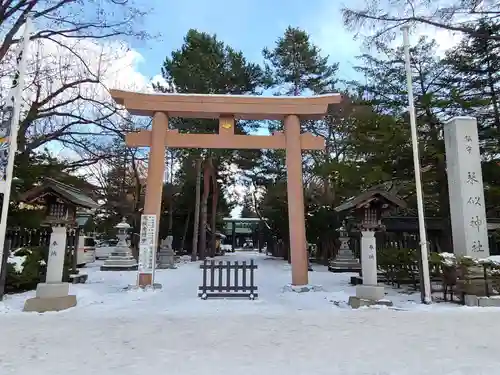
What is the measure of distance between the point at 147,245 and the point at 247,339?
5.94 m

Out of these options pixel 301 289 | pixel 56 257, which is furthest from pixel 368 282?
pixel 56 257

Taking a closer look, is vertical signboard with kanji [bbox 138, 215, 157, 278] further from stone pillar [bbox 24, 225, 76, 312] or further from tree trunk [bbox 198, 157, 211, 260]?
tree trunk [bbox 198, 157, 211, 260]

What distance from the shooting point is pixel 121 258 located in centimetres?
1825

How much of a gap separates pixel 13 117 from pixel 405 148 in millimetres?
11456

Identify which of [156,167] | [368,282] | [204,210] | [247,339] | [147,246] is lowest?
[247,339]

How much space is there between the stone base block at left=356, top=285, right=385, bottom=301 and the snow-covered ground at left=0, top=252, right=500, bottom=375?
523mm

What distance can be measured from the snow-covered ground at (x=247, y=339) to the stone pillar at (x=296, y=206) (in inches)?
86.3

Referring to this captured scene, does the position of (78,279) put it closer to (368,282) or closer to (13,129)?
(13,129)

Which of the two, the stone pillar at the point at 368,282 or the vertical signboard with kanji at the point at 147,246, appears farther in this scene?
the vertical signboard with kanji at the point at 147,246

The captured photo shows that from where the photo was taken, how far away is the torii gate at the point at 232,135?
435 inches

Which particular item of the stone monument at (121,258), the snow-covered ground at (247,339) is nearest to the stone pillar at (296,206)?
the snow-covered ground at (247,339)

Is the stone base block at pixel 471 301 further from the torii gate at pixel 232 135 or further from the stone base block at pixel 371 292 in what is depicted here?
the torii gate at pixel 232 135

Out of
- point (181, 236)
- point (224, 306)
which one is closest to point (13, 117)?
point (224, 306)

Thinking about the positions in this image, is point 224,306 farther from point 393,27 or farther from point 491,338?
point 393,27
